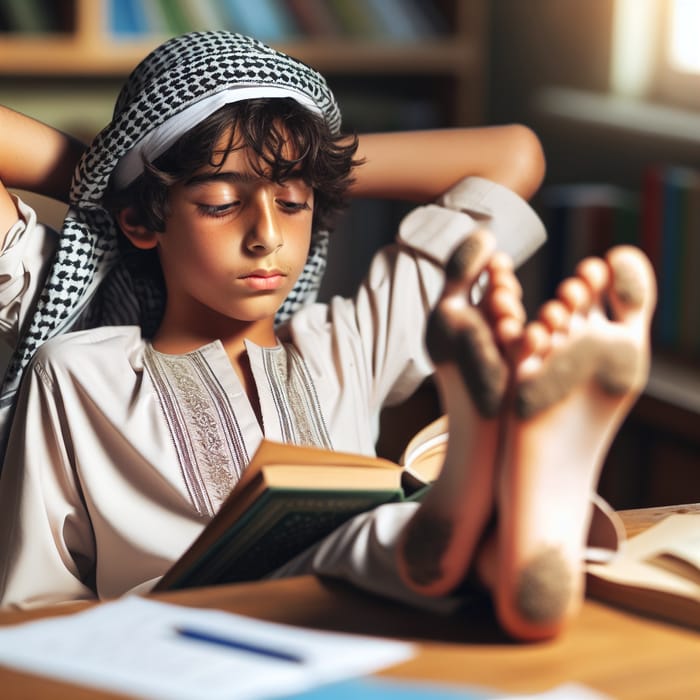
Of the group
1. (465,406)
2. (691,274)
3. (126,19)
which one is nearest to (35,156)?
(465,406)

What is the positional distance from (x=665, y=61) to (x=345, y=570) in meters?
2.44

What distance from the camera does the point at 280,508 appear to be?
90 cm

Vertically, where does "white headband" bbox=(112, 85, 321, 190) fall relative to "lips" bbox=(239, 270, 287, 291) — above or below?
above

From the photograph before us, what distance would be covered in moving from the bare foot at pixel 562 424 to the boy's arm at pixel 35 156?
792 millimetres

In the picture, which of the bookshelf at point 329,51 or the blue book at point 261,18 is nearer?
the bookshelf at point 329,51

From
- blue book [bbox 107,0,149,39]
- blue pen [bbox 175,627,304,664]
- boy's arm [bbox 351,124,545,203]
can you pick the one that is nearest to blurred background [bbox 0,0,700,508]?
blue book [bbox 107,0,149,39]

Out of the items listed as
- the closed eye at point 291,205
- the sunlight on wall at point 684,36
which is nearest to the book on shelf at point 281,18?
the sunlight on wall at point 684,36

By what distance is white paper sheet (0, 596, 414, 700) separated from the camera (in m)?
0.74

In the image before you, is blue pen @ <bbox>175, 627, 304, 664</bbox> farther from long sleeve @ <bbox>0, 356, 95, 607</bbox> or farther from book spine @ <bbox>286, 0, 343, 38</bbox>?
book spine @ <bbox>286, 0, 343, 38</bbox>

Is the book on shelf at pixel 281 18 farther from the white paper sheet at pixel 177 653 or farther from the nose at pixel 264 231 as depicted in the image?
the white paper sheet at pixel 177 653

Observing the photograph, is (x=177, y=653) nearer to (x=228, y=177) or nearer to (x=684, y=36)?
(x=228, y=177)

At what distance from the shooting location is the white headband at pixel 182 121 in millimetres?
1265

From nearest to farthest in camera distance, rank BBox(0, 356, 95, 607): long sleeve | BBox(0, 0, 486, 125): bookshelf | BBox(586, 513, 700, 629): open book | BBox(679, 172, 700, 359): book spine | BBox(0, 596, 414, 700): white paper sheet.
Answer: BBox(0, 596, 414, 700): white paper sheet, BBox(586, 513, 700, 629): open book, BBox(0, 356, 95, 607): long sleeve, BBox(679, 172, 700, 359): book spine, BBox(0, 0, 486, 125): bookshelf

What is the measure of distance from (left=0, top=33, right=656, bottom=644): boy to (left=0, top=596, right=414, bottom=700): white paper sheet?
345 mm
